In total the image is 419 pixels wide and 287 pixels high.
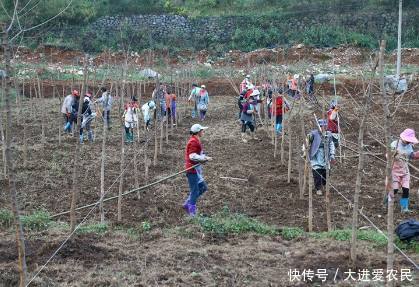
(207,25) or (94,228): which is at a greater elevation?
(207,25)

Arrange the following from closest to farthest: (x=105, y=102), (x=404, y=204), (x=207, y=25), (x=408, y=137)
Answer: (x=408, y=137) < (x=404, y=204) < (x=105, y=102) < (x=207, y=25)

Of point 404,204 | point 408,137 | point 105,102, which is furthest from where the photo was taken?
point 105,102

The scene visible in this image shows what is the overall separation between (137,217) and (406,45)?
2993 cm

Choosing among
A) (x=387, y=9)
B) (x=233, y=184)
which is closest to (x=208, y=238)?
(x=233, y=184)

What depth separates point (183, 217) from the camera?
8180mm

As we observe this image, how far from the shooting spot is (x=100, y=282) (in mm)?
5750

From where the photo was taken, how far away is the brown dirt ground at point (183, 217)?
237 inches

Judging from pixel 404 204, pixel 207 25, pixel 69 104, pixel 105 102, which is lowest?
pixel 404 204

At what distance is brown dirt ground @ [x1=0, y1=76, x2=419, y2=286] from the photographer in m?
6.01

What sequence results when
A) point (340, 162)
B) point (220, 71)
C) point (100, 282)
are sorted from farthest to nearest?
point (220, 71) → point (340, 162) → point (100, 282)

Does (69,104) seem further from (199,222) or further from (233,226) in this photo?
(233,226)

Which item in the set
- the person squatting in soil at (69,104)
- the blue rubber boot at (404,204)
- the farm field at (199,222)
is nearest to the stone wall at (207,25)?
the person squatting in soil at (69,104)

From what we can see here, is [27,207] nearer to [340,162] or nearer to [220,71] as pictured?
[340,162]

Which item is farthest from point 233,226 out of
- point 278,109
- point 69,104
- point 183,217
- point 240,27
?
point 240,27
